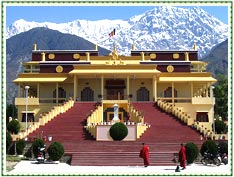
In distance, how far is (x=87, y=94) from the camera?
42.2 meters

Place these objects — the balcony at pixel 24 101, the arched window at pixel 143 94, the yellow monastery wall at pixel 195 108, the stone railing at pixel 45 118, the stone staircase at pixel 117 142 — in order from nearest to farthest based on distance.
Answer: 1. the stone staircase at pixel 117 142
2. the stone railing at pixel 45 118
3. the yellow monastery wall at pixel 195 108
4. the balcony at pixel 24 101
5. the arched window at pixel 143 94

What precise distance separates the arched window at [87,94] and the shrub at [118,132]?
15.6 metres

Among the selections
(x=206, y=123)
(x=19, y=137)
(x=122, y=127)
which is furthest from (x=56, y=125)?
(x=206, y=123)

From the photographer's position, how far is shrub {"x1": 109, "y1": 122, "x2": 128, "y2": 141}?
26391 mm

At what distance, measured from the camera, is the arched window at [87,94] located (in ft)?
138

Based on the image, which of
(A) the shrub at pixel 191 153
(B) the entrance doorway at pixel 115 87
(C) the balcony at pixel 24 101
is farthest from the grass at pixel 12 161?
(B) the entrance doorway at pixel 115 87

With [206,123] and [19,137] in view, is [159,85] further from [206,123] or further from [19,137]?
[19,137]

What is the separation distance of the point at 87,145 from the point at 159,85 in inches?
755

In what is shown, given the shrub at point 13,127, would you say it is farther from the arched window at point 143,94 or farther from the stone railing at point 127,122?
the arched window at point 143,94

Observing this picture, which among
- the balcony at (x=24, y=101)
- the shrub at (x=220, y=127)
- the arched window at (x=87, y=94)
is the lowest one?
the shrub at (x=220, y=127)

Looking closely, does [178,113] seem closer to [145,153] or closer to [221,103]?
[145,153]

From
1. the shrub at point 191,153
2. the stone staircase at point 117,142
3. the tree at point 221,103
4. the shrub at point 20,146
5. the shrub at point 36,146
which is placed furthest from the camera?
the tree at point 221,103

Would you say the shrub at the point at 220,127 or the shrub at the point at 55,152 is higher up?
the shrub at the point at 220,127

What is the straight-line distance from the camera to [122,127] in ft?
86.8
